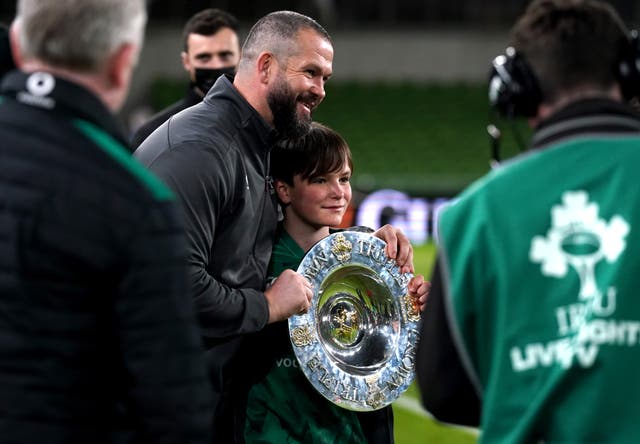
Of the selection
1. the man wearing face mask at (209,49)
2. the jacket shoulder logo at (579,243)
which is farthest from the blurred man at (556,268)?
the man wearing face mask at (209,49)

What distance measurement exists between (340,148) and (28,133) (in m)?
1.90

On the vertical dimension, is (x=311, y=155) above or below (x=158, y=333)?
above

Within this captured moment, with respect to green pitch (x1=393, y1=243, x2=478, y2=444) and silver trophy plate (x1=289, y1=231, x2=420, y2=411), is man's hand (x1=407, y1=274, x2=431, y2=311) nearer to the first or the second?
silver trophy plate (x1=289, y1=231, x2=420, y2=411)

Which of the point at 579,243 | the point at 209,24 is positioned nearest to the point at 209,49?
the point at 209,24

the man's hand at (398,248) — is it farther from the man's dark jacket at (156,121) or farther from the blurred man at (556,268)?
the blurred man at (556,268)

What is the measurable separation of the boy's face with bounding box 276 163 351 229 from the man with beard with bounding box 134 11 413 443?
93 mm

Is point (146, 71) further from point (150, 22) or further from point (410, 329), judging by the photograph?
point (410, 329)

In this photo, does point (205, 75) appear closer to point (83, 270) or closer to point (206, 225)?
point (206, 225)

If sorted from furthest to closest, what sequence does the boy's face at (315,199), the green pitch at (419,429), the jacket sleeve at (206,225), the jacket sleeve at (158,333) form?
the green pitch at (419,429)
the boy's face at (315,199)
the jacket sleeve at (206,225)
the jacket sleeve at (158,333)

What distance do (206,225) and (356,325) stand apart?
0.78 m

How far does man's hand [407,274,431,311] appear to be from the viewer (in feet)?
12.6

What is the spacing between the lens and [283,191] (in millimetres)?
3855

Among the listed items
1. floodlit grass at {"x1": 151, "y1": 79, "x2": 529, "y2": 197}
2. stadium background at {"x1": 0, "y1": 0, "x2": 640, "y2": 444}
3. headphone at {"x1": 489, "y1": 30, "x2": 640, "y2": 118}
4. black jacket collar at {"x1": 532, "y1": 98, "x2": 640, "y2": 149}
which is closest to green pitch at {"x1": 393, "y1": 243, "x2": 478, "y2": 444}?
headphone at {"x1": 489, "y1": 30, "x2": 640, "y2": 118}

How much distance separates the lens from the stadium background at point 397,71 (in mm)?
23781
